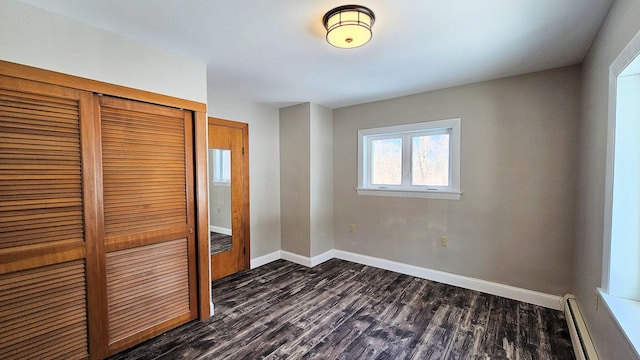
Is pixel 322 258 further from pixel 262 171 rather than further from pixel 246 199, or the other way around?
pixel 262 171

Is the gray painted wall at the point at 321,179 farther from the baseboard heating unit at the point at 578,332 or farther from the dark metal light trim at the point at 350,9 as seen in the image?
the baseboard heating unit at the point at 578,332

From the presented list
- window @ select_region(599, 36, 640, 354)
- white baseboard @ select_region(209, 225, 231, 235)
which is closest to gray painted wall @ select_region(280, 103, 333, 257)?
white baseboard @ select_region(209, 225, 231, 235)

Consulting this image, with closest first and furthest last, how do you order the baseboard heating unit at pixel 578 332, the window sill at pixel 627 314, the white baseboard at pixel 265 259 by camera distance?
1. the window sill at pixel 627 314
2. the baseboard heating unit at pixel 578 332
3. the white baseboard at pixel 265 259

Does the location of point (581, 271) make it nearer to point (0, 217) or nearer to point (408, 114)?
point (408, 114)

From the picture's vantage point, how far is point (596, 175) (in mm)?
1895

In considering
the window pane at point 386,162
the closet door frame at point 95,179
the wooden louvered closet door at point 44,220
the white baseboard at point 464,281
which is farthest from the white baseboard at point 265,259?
the wooden louvered closet door at point 44,220

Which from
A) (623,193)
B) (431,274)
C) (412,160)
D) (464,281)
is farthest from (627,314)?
(412,160)

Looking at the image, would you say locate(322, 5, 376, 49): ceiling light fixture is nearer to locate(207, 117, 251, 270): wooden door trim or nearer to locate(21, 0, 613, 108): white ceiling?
locate(21, 0, 613, 108): white ceiling

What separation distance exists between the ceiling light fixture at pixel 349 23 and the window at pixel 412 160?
1.99 meters

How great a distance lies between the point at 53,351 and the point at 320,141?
3.36 m

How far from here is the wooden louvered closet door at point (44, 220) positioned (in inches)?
62.2

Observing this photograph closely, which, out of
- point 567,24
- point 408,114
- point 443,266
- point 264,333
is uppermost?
point 567,24

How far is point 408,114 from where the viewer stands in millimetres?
3561

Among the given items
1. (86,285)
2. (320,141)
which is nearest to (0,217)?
(86,285)
